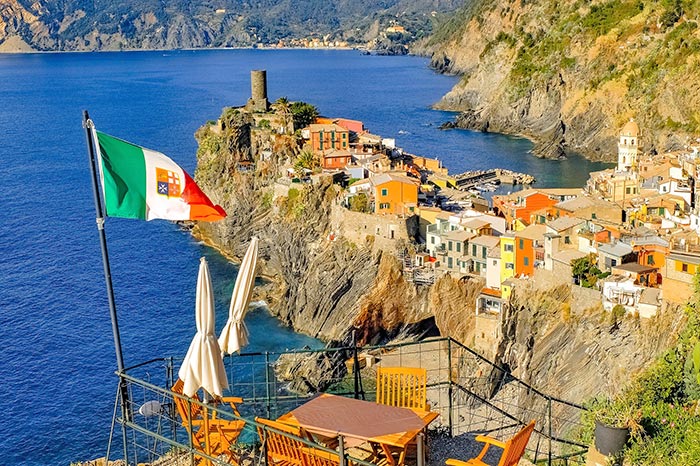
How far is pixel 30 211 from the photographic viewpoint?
58.8m

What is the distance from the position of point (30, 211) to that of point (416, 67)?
139 m

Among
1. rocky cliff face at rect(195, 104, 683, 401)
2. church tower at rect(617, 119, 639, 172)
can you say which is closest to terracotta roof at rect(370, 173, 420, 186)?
rocky cliff face at rect(195, 104, 683, 401)

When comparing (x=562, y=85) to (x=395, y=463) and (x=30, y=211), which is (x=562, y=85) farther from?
(x=395, y=463)

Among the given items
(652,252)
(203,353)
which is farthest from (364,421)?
(652,252)

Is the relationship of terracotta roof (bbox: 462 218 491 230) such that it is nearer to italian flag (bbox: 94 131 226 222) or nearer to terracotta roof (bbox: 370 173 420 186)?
terracotta roof (bbox: 370 173 420 186)

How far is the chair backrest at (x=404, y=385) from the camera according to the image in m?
10.8

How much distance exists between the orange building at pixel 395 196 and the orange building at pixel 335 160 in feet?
30.0

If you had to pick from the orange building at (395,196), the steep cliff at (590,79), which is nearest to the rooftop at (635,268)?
the orange building at (395,196)

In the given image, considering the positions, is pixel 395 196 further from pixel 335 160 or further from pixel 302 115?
pixel 302 115

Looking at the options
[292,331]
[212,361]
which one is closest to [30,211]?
[292,331]

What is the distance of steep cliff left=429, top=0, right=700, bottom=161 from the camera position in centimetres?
7212

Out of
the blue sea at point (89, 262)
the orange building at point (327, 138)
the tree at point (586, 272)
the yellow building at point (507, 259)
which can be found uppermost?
the orange building at point (327, 138)

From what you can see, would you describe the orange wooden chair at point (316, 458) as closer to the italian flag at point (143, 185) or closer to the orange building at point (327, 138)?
the italian flag at point (143, 185)

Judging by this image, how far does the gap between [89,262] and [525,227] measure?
24.7 m
